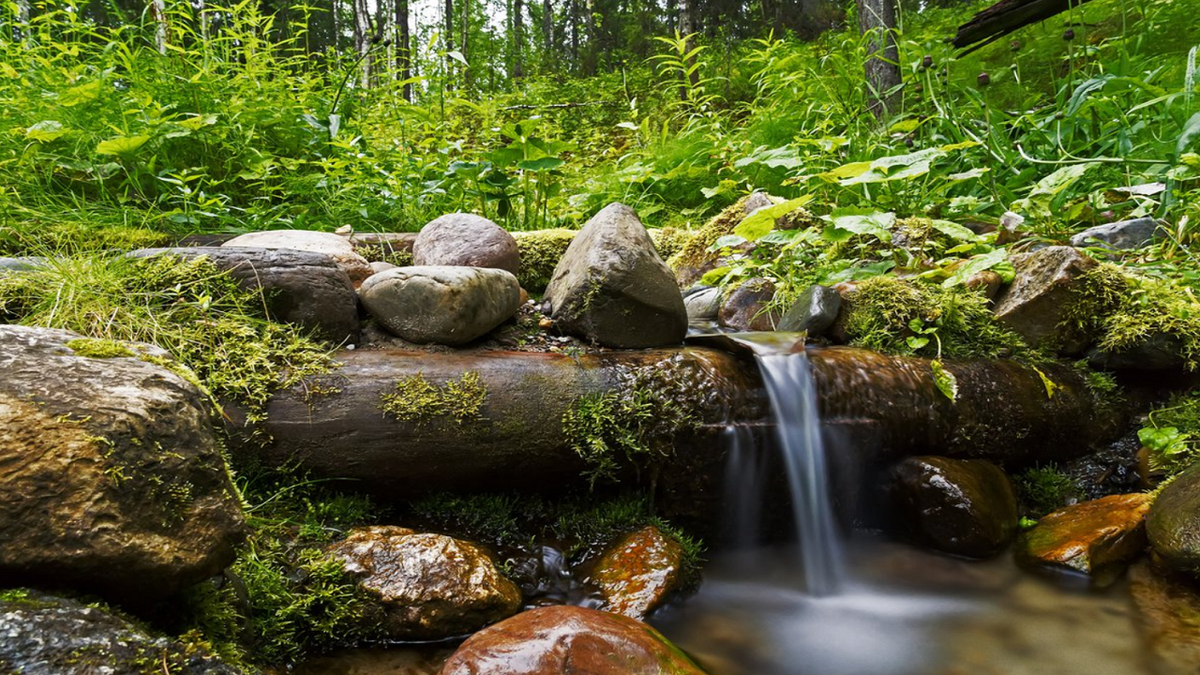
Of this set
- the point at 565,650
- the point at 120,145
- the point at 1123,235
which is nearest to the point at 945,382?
the point at 1123,235

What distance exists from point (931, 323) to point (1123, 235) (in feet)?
4.45

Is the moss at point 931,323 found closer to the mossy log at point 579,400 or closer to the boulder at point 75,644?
the mossy log at point 579,400

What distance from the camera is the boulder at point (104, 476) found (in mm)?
1234

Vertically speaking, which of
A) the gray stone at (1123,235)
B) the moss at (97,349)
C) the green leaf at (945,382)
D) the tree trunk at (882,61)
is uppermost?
the tree trunk at (882,61)

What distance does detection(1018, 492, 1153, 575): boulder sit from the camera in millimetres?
2480

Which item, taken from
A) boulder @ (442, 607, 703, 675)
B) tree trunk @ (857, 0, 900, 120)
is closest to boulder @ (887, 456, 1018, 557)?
boulder @ (442, 607, 703, 675)

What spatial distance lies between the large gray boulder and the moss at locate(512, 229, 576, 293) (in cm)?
95

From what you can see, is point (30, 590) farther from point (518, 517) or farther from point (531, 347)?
point (531, 347)

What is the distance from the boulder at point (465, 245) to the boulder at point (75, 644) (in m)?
2.33

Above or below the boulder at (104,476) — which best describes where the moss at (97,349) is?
above

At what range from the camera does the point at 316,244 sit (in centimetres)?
339

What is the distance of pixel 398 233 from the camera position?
4246 millimetres

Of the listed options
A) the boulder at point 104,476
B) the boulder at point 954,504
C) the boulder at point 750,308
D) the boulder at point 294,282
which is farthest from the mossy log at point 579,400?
the boulder at point 104,476

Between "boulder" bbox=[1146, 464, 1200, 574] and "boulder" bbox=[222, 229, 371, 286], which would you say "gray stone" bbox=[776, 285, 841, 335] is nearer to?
"boulder" bbox=[1146, 464, 1200, 574]
